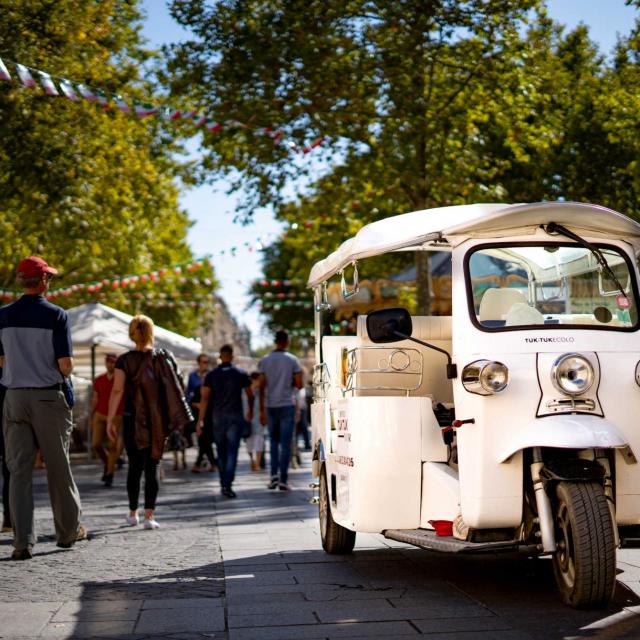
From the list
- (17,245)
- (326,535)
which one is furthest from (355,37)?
(326,535)

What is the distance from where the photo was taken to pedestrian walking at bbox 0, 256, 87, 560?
8.93 m

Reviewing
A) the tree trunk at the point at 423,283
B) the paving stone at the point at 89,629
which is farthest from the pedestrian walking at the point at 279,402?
the paving stone at the point at 89,629

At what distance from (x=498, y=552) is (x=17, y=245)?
22951 millimetres

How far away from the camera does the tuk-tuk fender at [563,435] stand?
6062 mm

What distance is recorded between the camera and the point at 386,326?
6.84 m

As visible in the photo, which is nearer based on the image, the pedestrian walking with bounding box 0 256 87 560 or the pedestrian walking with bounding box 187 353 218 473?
the pedestrian walking with bounding box 0 256 87 560

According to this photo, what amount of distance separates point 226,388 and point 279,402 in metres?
0.81

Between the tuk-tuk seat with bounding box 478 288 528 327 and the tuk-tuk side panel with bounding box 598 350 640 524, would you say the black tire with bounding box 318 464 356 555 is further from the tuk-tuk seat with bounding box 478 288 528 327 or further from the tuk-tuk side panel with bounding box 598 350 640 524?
the tuk-tuk side panel with bounding box 598 350 640 524

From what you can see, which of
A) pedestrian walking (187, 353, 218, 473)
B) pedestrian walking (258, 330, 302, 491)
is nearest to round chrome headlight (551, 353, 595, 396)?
pedestrian walking (258, 330, 302, 491)

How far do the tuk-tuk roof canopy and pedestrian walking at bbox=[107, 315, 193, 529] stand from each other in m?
4.01

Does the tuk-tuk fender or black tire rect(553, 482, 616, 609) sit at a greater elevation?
the tuk-tuk fender

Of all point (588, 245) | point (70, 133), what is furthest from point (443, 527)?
point (70, 133)

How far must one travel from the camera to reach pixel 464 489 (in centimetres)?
655

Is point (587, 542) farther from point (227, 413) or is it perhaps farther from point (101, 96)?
point (101, 96)
